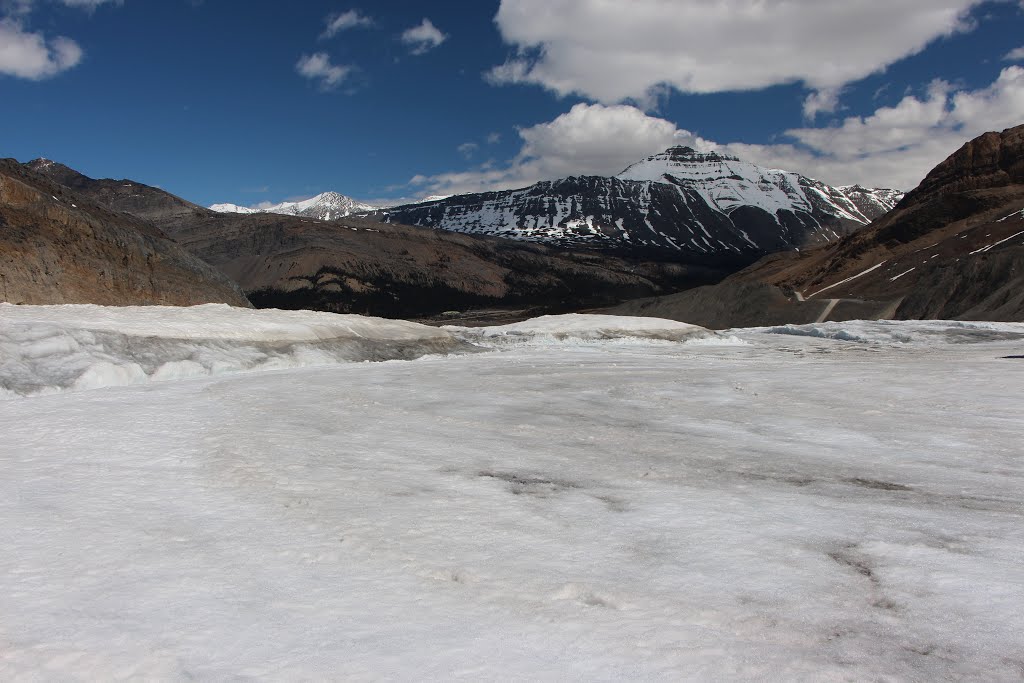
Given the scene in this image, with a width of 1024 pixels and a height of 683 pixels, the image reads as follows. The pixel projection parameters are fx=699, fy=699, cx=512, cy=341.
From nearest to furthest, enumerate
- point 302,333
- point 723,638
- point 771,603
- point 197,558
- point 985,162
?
point 723,638
point 771,603
point 197,558
point 302,333
point 985,162

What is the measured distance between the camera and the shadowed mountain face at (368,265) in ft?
322

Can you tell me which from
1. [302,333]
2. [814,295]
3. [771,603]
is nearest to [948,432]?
[771,603]

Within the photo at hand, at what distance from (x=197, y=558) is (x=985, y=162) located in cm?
10010

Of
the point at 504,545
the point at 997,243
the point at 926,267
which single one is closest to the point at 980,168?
the point at 997,243

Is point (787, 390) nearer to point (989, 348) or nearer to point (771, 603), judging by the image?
point (771, 603)

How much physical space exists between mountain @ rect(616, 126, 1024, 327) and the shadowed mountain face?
Result: 4131 cm

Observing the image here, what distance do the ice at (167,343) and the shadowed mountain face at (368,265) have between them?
73873 millimetres

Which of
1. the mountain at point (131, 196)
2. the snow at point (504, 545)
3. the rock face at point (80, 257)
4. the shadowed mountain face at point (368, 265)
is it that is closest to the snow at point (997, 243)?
the rock face at point (80, 257)

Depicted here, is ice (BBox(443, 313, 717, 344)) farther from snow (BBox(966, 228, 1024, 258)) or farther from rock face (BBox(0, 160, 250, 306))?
snow (BBox(966, 228, 1024, 258))

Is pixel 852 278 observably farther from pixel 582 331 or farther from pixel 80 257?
pixel 80 257

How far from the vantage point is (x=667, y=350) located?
24422mm

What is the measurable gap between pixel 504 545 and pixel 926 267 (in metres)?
61.4

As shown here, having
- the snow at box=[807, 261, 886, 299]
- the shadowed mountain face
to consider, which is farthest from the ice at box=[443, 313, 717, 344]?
the shadowed mountain face

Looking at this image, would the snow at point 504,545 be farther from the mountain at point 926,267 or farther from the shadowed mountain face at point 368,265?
the shadowed mountain face at point 368,265
